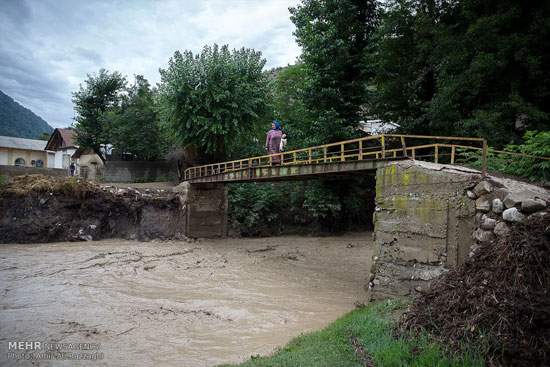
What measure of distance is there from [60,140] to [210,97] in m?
33.5

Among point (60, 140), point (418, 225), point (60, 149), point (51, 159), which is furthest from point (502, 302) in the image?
point (51, 159)

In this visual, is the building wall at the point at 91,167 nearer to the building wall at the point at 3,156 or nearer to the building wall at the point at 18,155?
the building wall at the point at 18,155

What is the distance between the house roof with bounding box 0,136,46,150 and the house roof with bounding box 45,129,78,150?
1.76 meters

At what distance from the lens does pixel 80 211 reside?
20.5 meters

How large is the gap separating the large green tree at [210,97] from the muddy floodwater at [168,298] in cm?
915

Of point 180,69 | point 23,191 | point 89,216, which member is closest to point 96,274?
point 89,216

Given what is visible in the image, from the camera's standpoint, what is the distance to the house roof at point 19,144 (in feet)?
136

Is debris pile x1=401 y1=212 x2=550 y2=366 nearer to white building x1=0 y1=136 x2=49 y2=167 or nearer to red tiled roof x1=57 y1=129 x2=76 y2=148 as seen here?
red tiled roof x1=57 y1=129 x2=76 y2=148

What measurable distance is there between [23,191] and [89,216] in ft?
12.7

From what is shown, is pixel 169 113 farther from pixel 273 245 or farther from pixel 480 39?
pixel 480 39

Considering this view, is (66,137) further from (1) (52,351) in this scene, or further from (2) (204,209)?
(1) (52,351)

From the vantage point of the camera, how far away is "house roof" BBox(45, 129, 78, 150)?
43594mm

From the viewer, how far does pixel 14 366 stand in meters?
5.98

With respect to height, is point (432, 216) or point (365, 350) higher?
point (432, 216)
